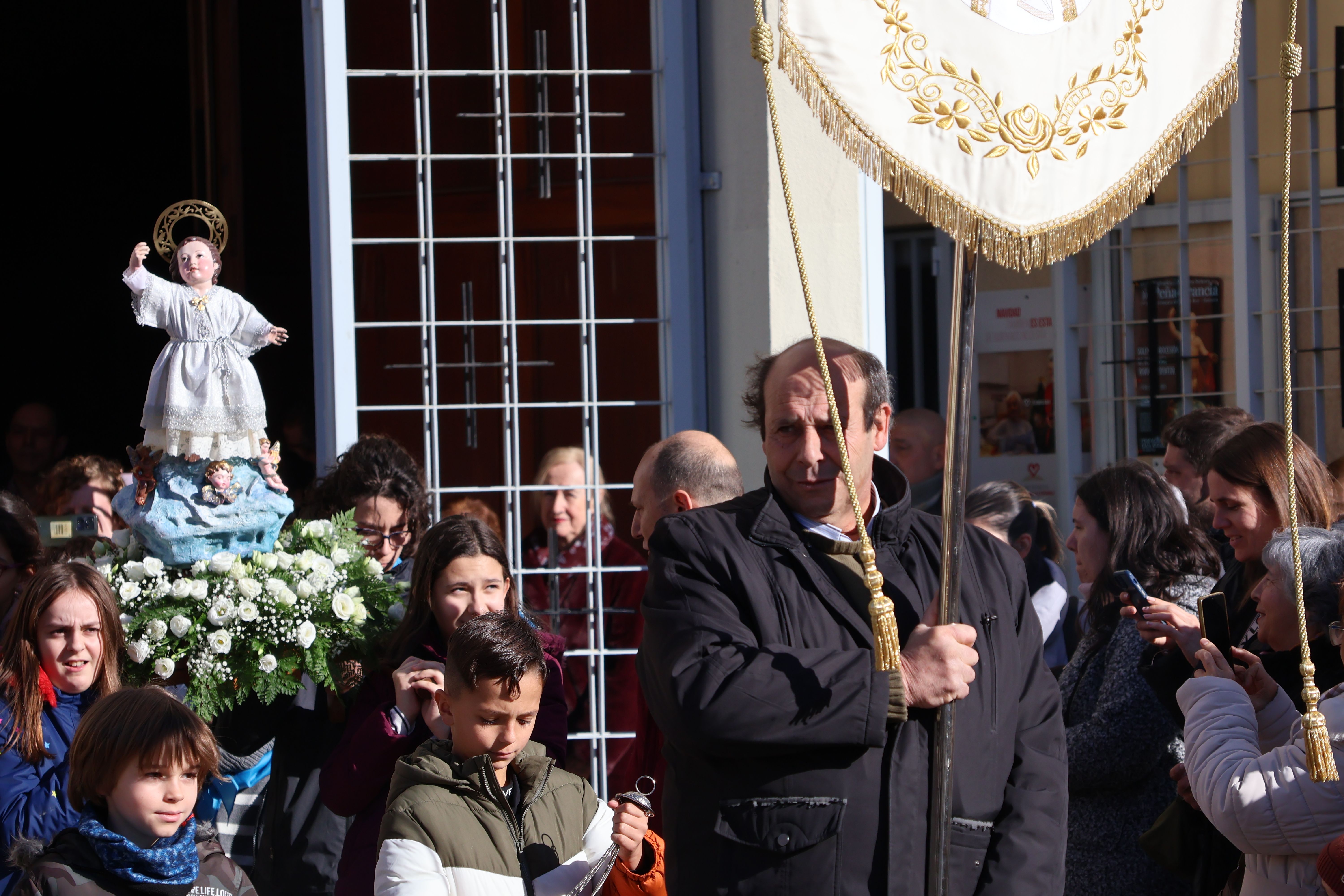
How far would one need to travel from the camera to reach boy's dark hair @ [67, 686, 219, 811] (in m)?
2.38

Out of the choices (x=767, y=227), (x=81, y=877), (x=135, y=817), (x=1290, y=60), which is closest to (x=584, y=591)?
(x=767, y=227)

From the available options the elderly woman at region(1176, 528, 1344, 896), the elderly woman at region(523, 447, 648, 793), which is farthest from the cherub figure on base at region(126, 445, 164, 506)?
the elderly woman at region(1176, 528, 1344, 896)

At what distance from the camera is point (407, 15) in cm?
→ 461

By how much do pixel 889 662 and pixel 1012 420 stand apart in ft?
15.9

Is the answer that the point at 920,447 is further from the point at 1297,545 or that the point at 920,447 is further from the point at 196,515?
the point at 1297,545

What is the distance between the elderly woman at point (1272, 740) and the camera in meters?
2.40

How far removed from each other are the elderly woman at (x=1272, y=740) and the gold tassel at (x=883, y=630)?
77 cm

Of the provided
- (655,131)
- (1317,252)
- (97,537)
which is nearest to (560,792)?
(97,537)

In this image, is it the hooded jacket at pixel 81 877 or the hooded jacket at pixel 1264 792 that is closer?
the hooded jacket at pixel 81 877

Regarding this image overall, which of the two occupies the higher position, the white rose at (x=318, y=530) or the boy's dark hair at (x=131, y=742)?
the white rose at (x=318, y=530)

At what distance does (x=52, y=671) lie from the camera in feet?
9.71

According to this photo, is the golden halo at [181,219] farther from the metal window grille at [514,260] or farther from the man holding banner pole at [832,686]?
the man holding banner pole at [832,686]

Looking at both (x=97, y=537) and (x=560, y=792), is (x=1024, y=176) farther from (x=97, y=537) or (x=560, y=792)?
(x=97, y=537)

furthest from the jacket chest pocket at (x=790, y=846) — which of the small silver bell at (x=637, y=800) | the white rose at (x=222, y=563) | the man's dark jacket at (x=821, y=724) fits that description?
the white rose at (x=222, y=563)
